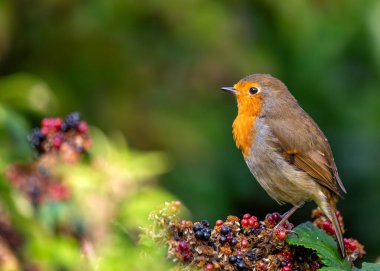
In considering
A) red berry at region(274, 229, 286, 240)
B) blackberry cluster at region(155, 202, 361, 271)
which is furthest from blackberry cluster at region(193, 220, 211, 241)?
red berry at region(274, 229, 286, 240)

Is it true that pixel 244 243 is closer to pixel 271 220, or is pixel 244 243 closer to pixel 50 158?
pixel 271 220

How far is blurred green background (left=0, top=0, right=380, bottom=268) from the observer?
6.74 m

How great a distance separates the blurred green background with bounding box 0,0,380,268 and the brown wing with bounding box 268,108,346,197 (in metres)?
1.87

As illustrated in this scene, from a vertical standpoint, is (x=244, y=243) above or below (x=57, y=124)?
below

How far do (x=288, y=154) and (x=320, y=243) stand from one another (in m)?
1.14

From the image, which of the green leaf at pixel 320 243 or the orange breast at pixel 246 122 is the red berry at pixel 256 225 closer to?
the green leaf at pixel 320 243

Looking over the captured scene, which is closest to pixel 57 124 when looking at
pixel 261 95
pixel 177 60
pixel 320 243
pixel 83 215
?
pixel 83 215

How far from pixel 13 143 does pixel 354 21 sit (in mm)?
4306

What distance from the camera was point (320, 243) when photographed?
3668mm

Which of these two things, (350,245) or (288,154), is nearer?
(350,245)

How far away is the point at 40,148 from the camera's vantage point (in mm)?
3850

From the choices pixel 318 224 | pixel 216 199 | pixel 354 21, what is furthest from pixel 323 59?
pixel 318 224

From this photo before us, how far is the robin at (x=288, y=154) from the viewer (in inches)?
181

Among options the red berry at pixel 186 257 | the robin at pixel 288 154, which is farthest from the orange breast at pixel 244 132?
the red berry at pixel 186 257
